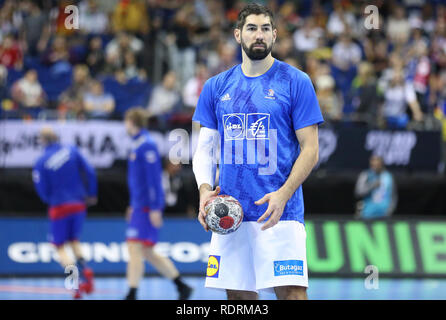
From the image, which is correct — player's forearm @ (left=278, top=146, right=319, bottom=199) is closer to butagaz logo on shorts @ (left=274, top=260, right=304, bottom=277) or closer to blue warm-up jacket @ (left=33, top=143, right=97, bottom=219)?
butagaz logo on shorts @ (left=274, top=260, right=304, bottom=277)

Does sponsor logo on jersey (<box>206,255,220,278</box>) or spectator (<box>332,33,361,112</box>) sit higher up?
spectator (<box>332,33,361,112</box>)

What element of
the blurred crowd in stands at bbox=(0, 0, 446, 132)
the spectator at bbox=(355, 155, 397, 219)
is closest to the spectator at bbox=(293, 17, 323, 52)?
the blurred crowd in stands at bbox=(0, 0, 446, 132)

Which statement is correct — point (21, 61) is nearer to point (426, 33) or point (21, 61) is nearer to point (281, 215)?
point (426, 33)

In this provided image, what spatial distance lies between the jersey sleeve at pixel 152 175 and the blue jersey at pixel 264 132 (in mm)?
5633

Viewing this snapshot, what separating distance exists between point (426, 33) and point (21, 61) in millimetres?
9772

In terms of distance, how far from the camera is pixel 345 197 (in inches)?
645

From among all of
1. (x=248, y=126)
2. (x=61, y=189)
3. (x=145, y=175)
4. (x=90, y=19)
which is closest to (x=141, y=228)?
(x=145, y=175)

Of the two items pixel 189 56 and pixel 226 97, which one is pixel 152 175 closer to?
pixel 226 97

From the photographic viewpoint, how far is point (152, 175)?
11.3 meters

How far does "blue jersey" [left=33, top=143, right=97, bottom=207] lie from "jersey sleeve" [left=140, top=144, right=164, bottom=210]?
1677mm

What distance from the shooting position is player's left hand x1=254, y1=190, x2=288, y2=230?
5316 millimetres

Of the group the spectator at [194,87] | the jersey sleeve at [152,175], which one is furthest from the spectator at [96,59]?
the jersey sleeve at [152,175]

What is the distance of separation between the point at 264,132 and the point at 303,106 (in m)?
0.31

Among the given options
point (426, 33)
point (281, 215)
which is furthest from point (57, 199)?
point (426, 33)
